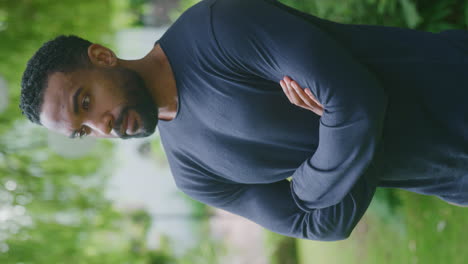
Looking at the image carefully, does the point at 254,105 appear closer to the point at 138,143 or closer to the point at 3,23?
the point at 3,23

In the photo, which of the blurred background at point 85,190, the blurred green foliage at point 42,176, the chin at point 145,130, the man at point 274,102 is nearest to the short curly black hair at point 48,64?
the man at point 274,102

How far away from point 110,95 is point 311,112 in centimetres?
62

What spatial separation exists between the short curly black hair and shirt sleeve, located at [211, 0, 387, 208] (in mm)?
469

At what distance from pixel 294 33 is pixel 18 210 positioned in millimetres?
3924

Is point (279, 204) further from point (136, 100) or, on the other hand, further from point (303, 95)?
point (136, 100)

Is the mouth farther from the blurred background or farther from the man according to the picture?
the blurred background

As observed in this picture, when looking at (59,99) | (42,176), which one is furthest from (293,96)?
(42,176)

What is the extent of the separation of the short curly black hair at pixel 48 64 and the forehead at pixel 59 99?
0.02m

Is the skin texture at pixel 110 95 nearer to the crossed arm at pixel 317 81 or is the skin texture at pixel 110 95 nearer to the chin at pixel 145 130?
the chin at pixel 145 130

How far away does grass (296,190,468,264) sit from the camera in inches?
131

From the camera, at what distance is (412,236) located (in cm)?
409

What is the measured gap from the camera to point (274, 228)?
159cm

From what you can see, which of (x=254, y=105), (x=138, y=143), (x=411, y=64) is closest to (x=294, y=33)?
(x=254, y=105)

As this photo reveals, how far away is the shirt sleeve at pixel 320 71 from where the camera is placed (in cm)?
111
